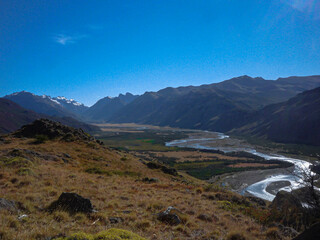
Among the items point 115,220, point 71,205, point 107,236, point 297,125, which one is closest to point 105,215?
point 115,220

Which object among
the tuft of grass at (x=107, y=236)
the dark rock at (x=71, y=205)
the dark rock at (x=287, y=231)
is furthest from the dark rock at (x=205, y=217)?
the dark rock at (x=71, y=205)

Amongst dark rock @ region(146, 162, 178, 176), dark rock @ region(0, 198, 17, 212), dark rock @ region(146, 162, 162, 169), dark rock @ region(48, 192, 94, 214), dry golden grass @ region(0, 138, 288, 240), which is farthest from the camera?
dark rock @ region(146, 162, 162, 169)

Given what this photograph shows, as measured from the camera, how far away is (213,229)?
27.5 ft

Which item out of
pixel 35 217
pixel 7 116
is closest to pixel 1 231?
pixel 35 217

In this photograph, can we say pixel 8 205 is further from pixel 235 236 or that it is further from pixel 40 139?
pixel 40 139

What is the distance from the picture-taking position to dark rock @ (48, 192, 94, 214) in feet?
26.1

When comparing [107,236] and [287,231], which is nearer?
[107,236]

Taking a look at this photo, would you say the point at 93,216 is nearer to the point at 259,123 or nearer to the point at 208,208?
the point at 208,208

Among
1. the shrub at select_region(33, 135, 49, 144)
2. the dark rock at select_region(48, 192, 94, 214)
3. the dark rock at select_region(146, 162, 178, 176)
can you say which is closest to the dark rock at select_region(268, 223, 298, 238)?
the dark rock at select_region(48, 192, 94, 214)

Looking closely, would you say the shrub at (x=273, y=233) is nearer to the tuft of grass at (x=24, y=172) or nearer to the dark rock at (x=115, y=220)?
the dark rock at (x=115, y=220)

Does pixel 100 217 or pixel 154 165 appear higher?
pixel 100 217

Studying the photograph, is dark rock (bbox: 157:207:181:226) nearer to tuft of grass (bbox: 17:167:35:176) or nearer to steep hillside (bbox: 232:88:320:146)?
tuft of grass (bbox: 17:167:35:176)

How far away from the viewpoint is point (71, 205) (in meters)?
8.23

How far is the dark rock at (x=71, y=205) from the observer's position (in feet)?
26.1
